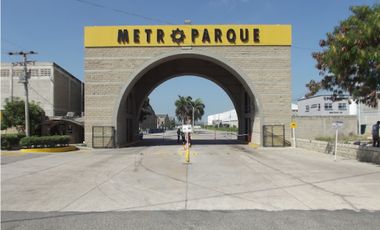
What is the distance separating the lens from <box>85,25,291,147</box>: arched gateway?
104ft

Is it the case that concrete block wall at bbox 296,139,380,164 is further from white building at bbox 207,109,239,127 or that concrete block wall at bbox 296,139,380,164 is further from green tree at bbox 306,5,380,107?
white building at bbox 207,109,239,127

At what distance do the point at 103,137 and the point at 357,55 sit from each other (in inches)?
869

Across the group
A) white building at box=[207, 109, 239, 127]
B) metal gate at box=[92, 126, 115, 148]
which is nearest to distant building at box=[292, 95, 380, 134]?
metal gate at box=[92, 126, 115, 148]

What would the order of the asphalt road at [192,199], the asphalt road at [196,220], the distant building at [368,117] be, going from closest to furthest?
the asphalt road at [196,220] < the asphalt road at [192,199] < the distant building at [368,117]

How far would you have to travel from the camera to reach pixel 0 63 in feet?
135

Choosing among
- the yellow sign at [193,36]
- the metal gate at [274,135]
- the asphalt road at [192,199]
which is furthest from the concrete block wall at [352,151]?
the yellow sign at [193,36]

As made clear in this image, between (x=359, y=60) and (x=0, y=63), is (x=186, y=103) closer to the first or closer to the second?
(x=0, y=63)

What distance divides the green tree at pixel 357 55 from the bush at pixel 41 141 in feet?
61.6

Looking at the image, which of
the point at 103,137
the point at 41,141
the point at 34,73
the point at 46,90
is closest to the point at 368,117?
the point at 103,137

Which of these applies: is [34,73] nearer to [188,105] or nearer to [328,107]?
[328,107]

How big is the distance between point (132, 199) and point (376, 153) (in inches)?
512

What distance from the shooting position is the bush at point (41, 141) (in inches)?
1062

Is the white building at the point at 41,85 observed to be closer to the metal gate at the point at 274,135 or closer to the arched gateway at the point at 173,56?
the arched gateway at the point at 173,56

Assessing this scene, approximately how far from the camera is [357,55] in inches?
566
